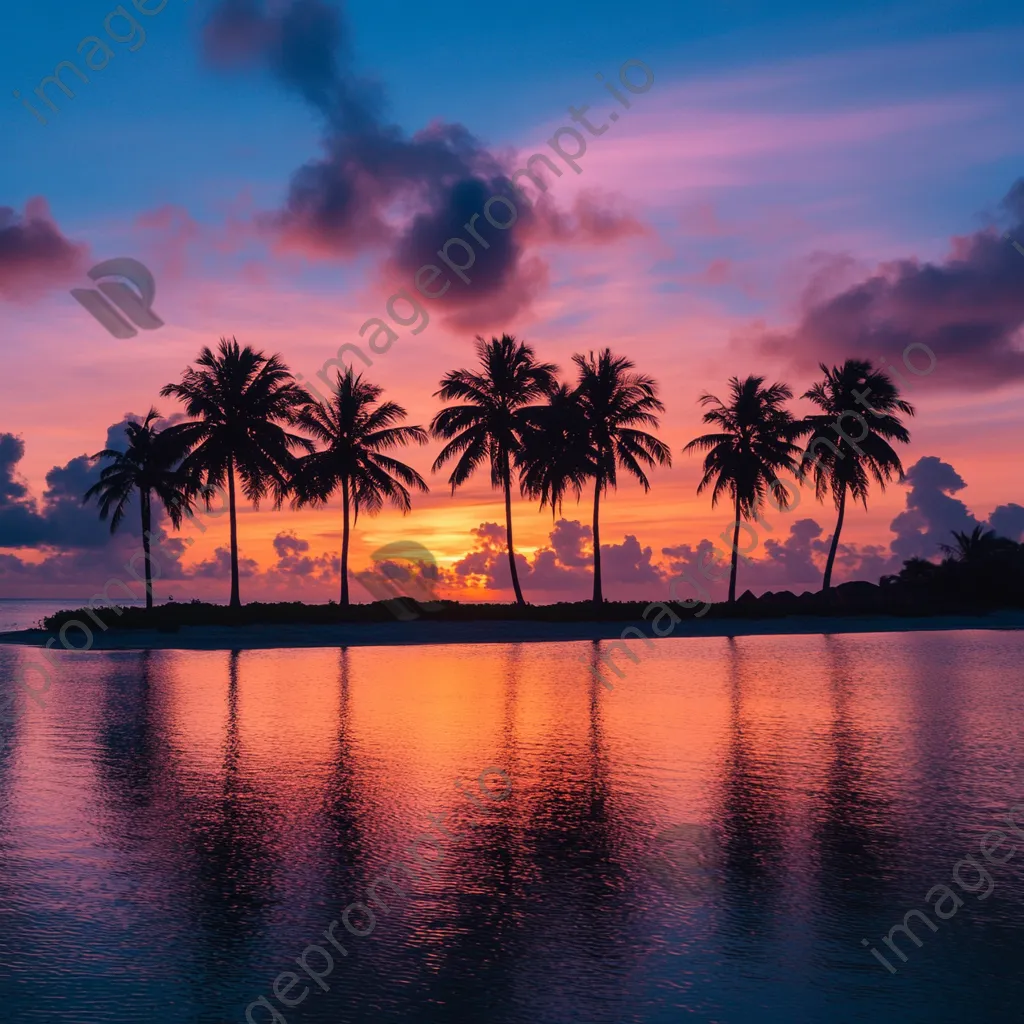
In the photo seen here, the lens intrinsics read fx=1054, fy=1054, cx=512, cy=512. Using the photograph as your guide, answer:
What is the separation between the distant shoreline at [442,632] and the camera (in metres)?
37.6

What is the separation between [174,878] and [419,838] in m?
2.01

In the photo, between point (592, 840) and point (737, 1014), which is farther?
point (592, 840)

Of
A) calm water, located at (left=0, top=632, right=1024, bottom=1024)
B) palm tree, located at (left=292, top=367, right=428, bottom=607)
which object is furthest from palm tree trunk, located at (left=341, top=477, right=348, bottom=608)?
calm water, located at (left=0, top=632, right=1024, bottom=1024)

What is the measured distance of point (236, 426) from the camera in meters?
46.2

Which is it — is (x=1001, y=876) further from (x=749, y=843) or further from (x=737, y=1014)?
(x=737, y=1014)

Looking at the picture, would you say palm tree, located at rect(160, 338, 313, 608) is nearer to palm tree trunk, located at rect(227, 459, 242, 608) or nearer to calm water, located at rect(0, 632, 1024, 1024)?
palm tree trunk, located at rect(227, 459, 242, 608)

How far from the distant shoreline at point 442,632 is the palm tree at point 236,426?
6.50m

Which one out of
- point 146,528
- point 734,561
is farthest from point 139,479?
point 734,561

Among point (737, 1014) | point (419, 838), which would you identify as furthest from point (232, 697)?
point (737, 1014)

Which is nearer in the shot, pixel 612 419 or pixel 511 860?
pixel 511 860

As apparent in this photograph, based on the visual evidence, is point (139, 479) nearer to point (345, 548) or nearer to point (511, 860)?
point (345, 548)

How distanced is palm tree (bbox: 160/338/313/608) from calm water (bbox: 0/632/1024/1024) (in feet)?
95.7

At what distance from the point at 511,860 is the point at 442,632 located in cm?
3359

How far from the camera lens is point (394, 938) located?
605 centimetres
